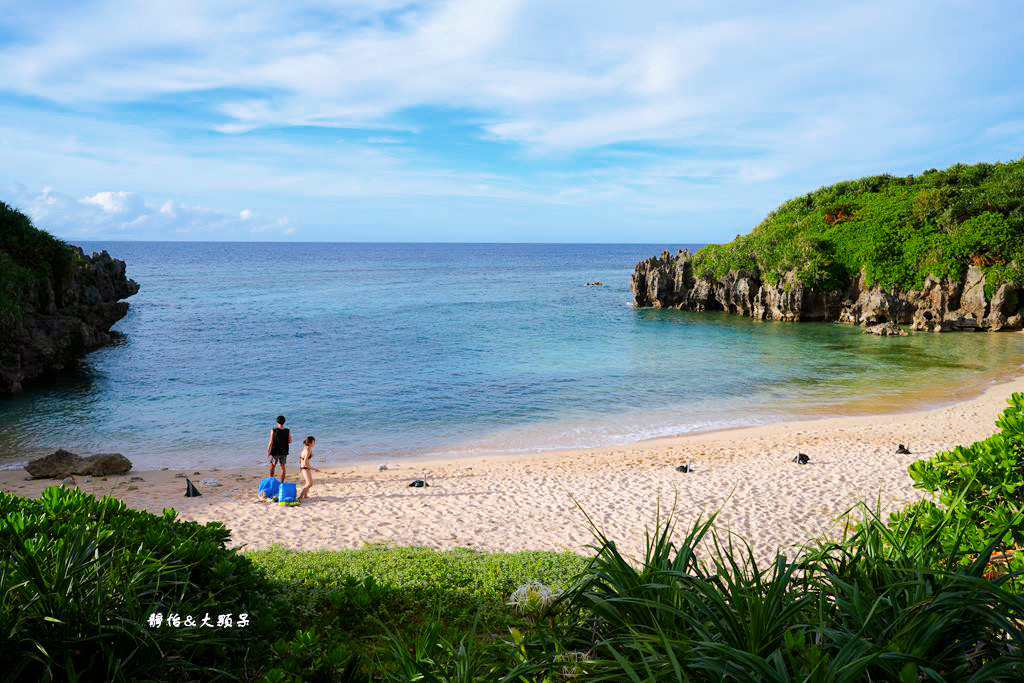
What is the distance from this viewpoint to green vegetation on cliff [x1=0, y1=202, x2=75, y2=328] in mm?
27984

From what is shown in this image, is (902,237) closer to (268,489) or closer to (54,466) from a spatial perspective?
(268,489)

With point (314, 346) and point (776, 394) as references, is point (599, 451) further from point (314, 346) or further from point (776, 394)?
point (314, 346)

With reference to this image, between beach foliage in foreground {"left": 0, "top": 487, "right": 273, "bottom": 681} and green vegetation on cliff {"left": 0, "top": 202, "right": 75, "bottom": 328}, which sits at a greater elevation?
green vegetation on cliff {"left": 0, "top": 202, "right": 75, "bottom": 328}

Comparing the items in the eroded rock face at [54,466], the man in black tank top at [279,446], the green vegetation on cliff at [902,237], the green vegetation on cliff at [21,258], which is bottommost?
the eroded rock face at [54,466]

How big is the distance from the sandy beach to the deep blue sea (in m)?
2.51

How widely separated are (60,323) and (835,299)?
157 ft

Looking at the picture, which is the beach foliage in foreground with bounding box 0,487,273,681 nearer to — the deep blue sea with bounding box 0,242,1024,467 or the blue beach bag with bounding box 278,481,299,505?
the blue beach bag with bounding box 278,481,299,505

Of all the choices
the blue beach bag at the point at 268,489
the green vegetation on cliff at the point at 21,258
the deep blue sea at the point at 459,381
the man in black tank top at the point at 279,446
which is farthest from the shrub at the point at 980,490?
the green vegetation on cliff at the point at 21,258

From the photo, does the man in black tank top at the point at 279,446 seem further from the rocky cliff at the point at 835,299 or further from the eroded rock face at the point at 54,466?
the rocky cliff at the point at 835,299

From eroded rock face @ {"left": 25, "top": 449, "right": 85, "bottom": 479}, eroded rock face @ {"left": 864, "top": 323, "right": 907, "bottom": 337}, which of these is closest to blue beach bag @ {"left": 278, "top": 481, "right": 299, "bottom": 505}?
eroded rock face @ {"left": 25, "top": 449, "right": 85, "bottom": 479}

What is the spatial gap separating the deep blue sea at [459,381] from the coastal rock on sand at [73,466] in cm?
175

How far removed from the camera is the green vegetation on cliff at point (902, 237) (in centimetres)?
4547

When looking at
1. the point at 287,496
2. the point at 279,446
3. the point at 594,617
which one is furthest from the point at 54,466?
the point at 594,617

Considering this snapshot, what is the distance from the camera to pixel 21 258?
3141cm
